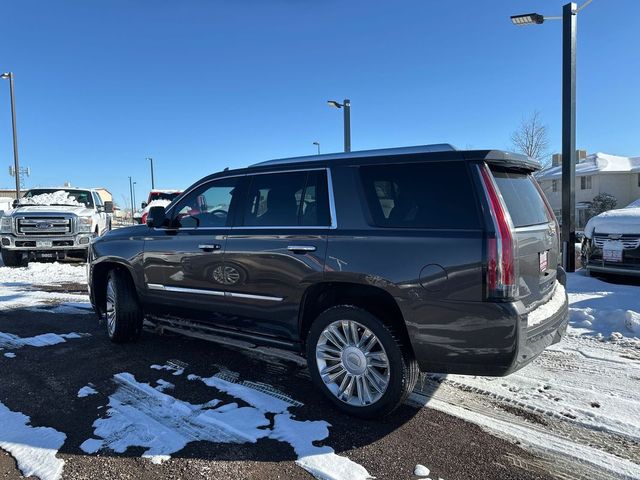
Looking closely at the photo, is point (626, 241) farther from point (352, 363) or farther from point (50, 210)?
point (50, 210)

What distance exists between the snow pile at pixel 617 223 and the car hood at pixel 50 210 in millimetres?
11680

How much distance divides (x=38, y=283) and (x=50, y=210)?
311 centimetres

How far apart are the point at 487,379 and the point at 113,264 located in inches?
164

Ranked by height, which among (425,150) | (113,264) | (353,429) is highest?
(425,150)

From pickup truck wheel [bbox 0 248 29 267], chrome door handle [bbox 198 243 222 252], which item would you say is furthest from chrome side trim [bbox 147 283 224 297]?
pickup truck wheel [bbox 0 248 29 267]

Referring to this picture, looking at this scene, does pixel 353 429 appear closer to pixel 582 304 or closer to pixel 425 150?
pixel 425 150

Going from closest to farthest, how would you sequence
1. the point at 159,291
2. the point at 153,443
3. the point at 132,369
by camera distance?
the point at 153,443
the point at 132,369
the point at 159,291

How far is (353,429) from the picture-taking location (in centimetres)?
349

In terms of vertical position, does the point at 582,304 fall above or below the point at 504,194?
below

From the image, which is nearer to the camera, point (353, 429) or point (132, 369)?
point (353, 429)

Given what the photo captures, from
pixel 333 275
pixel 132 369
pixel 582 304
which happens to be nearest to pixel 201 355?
pixel 132 369

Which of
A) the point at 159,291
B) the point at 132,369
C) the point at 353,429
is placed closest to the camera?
the point at 353,429

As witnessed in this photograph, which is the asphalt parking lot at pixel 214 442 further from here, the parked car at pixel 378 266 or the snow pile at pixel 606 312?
the snow pile at pixel 606 312

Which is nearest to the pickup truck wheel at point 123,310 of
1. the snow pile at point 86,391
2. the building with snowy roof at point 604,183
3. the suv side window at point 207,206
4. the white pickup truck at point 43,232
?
Result: the suv side window at point 207,206
